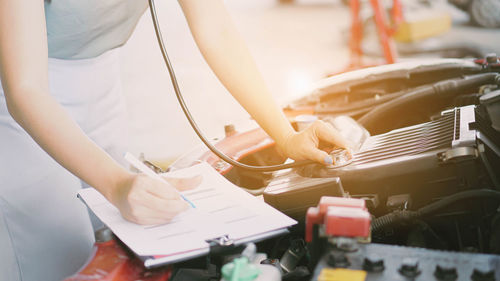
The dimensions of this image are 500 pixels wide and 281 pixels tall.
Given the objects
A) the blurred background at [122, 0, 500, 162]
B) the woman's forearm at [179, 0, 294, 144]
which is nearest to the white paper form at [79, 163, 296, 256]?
the woman's forearm at [179, 0, 294, 144]

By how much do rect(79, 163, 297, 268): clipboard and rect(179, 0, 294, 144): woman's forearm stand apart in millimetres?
236

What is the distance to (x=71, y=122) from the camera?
2.77 ft

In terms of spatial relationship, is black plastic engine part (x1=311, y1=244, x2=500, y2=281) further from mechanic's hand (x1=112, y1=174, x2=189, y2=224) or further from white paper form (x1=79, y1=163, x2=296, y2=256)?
mechanic's hand (x1=112, y1=174, x2=189, y2=224)

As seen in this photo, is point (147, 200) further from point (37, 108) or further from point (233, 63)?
point (233, 63)

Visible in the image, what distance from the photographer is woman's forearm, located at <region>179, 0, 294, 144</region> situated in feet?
3.60

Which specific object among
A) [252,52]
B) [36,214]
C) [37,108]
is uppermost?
[37,108]

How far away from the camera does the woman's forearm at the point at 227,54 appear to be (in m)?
1.10

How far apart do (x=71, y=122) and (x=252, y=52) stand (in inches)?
154

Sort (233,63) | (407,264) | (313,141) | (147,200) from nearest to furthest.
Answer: (407,264) → (147,200) → (313,141) → (233,63)

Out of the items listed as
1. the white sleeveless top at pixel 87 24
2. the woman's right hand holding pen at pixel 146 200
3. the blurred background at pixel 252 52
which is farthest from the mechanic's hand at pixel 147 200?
the blurred background at pixel 252 52

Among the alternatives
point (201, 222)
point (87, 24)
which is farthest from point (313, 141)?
point (87, 24)

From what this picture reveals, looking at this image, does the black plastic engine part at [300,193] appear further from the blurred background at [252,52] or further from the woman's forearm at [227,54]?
the blurred background at [252,52]

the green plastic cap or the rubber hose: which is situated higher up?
the green plastic cap

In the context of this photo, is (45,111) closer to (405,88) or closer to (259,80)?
(259,80)
